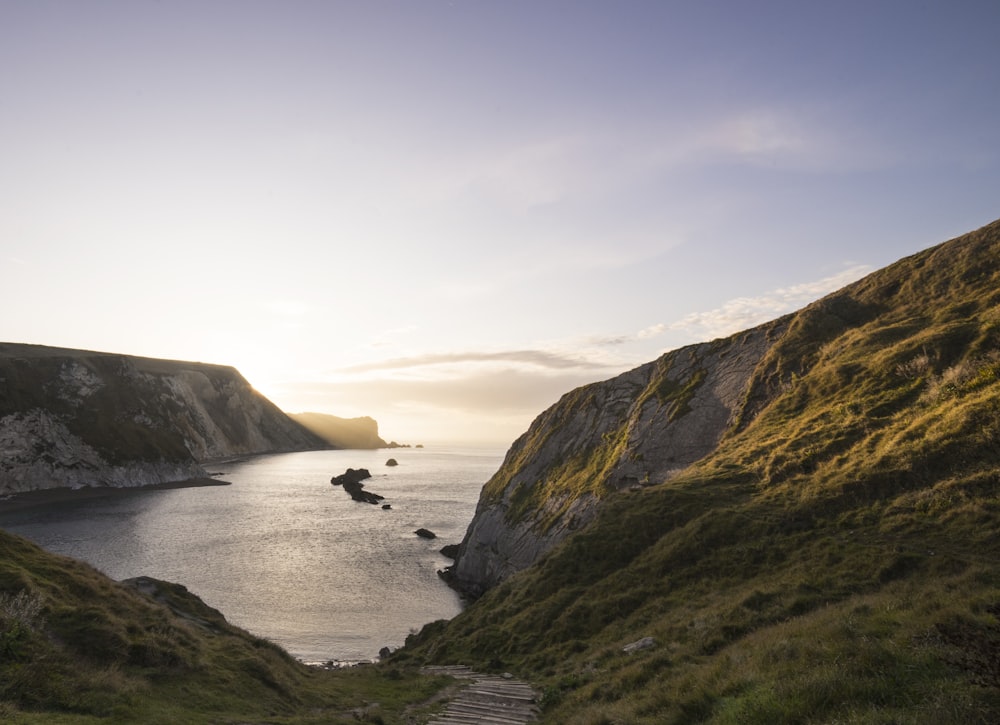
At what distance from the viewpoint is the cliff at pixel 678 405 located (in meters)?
38.7

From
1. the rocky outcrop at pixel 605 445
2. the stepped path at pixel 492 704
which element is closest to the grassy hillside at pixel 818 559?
the stepped path at pixel 492 704

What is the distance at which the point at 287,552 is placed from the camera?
70.8 metres

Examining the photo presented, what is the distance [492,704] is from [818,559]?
1411cm

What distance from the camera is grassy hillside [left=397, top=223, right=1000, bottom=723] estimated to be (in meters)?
10.2

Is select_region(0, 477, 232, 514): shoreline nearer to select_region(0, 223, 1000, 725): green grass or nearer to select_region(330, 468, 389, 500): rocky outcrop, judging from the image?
select_region(330, 468, 389, 500): rocky outcrop

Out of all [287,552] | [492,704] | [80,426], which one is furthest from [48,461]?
[492,704]

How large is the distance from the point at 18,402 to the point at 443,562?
12239 centimetres

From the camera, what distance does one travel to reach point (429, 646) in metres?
33.2

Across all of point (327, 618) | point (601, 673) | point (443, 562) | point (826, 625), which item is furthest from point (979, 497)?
point (443, 562)

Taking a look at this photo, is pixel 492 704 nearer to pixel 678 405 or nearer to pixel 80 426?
pixel 678 405

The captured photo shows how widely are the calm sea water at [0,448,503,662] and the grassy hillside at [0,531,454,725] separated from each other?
66.0 ft

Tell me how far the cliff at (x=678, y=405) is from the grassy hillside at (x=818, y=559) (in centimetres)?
32

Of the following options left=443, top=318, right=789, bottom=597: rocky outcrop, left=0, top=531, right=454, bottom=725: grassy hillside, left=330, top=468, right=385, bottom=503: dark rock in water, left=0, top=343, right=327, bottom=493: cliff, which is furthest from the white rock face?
left=0, top=531, right=454, bottom=725: grassy hillside

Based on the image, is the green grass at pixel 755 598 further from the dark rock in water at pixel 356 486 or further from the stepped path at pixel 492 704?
the dark rock in water at pixel 356 486
